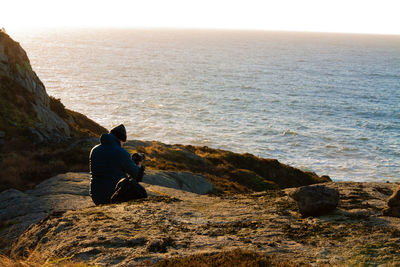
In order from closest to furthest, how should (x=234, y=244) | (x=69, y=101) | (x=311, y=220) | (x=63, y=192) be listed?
(x=234, y=244) → (x=311, y=220) → (x=63, y=192) → (x=69, y=101)

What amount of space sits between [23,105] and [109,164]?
19261 mm

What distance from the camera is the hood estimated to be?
344 inches

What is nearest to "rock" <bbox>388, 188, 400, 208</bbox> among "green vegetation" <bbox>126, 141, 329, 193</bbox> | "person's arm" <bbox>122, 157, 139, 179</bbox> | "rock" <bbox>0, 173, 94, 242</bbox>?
"person's arm" <bbox>122, 157, 139, 179</bbox>

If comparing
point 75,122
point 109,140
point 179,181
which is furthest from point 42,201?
point 75,122

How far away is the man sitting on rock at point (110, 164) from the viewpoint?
8.84 metres

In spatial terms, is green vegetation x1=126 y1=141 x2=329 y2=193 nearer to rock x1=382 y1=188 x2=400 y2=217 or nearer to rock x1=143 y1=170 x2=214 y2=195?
rock x1=143 y1=170 x2=214 y2=195

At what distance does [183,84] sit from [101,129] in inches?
2715

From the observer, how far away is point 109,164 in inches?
353

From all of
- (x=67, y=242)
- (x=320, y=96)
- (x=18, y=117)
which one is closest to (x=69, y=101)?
(x=18, y=117)

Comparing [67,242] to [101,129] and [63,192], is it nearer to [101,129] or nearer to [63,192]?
[63,192]

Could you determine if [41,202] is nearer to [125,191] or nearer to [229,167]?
[125,191]

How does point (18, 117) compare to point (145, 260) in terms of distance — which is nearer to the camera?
point (145, 260)

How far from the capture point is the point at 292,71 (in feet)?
472

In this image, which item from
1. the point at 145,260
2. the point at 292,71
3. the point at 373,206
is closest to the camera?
the point at 145,260
